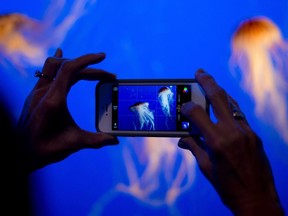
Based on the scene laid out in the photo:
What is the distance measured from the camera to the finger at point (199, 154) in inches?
17.5

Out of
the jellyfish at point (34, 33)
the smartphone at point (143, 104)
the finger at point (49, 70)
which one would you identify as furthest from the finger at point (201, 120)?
the jellyfish at point (34, 33)

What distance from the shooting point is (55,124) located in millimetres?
518

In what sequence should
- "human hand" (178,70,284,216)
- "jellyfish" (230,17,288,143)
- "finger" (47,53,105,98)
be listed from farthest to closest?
"jellyfish" (230,17,288,143), "finger" (47,53,105,98), "human hand" (178,70,284,216)

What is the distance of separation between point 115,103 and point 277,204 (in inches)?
Result: 12.3

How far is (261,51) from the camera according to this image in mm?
746

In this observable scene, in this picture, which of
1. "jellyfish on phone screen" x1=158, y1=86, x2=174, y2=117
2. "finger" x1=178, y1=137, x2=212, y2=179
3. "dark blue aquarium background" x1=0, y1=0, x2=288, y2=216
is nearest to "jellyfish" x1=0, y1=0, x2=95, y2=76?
"dark blue aquarium background" x1=0, y1=0, x2=288, y2=216

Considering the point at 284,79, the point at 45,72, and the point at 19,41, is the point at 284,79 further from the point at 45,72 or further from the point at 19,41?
the point at 19,41

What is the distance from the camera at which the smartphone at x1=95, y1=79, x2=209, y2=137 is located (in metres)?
0.56

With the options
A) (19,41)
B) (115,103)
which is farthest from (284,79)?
(19,41)

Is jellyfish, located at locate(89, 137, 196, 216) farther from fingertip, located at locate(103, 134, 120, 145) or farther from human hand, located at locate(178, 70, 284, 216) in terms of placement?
human hand, located at locate(178, 70, 284, 216)

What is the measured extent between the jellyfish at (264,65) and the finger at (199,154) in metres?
0.29

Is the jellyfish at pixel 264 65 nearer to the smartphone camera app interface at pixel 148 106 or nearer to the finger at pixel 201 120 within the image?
the smartphone camera app interface at pixel 148 106

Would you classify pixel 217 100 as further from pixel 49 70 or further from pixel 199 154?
pixel 49 70

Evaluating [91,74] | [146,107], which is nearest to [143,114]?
[146,107]
